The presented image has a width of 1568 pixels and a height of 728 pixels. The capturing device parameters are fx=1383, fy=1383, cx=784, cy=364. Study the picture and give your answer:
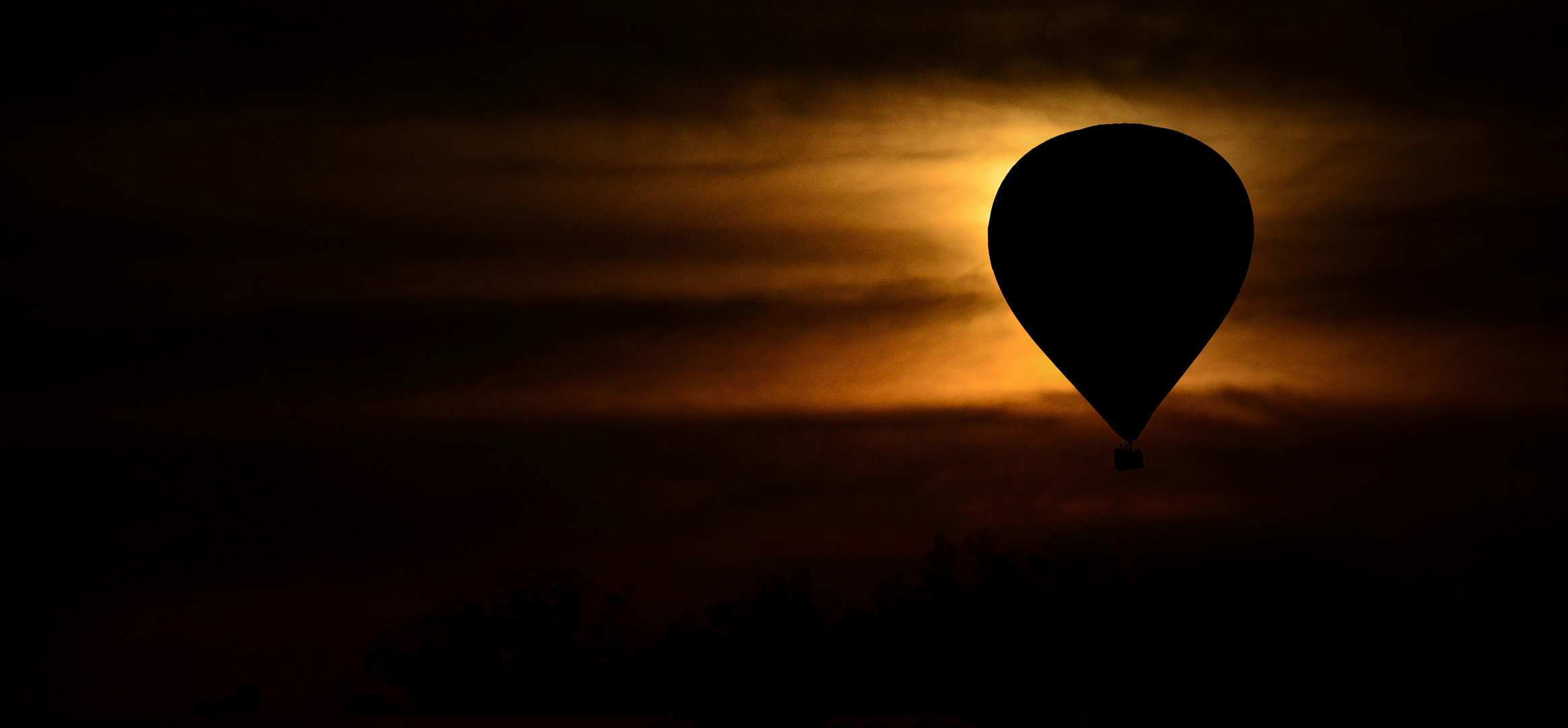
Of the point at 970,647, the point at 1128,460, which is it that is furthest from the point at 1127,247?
the point at 970,647

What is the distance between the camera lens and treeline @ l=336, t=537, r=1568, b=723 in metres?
24.5

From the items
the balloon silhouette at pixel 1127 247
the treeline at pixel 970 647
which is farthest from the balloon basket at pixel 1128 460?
the treeline at pixel 970 647

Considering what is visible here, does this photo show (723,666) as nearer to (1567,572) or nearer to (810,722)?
(810,722)

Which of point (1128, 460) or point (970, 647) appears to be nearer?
point (1128, 460)

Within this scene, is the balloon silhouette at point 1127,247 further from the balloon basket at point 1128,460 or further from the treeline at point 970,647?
the treeline at point 970,647

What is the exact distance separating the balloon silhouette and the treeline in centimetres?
1352

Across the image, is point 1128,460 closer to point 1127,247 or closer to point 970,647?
point 1127,247

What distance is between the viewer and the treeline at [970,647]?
24.5m

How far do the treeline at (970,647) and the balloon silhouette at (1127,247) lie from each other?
13.5m

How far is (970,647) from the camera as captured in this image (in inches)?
1189

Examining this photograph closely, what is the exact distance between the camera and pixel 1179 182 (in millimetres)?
12078

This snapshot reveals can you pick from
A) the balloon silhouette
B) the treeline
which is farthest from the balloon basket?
the treeline

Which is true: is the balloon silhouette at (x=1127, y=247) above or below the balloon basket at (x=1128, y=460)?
above

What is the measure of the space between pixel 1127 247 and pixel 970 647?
63.9 ft
